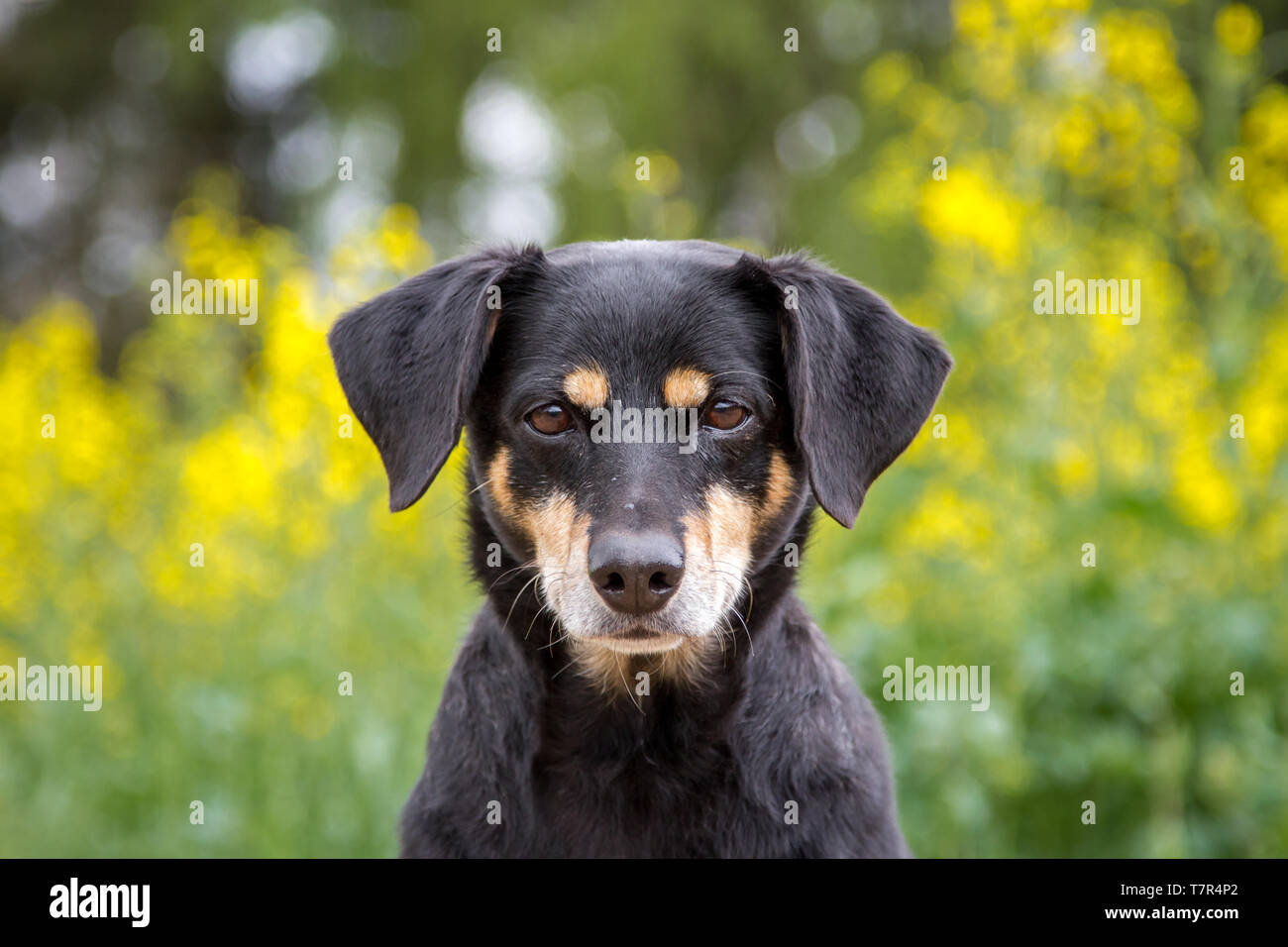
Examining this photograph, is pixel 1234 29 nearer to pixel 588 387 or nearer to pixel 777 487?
pixel 777 487

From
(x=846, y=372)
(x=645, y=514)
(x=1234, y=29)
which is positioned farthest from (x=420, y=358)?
(x=1234, y=29)

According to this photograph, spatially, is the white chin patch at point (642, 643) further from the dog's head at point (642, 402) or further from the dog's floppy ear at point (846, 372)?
the dog's floppy ear at point (846, 372)

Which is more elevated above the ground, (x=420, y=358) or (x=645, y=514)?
(x=420, y=358)

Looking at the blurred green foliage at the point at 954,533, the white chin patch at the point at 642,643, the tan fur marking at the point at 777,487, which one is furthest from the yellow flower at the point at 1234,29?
the white chin patch at the point at 642,643

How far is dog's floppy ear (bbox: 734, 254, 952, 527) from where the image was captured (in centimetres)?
296

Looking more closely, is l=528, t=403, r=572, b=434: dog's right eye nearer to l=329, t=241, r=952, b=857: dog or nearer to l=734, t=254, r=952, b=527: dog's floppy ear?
l=329, t=241, r=952, b=857: dog

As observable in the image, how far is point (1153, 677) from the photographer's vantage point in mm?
4410

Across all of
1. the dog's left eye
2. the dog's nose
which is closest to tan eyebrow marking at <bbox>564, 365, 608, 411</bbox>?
the dog's left eye

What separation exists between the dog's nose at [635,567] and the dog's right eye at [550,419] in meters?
0.38

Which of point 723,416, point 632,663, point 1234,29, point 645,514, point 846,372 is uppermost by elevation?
point 1234,29

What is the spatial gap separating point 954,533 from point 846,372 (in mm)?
1540

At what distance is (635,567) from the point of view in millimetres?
2658

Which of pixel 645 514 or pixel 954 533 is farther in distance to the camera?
pixel 954 533
